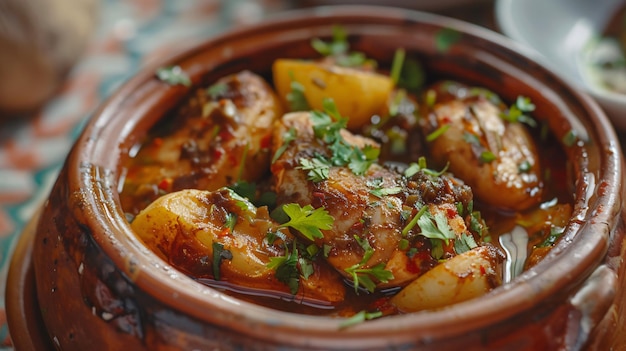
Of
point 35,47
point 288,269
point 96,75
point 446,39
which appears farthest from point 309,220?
point 96,75

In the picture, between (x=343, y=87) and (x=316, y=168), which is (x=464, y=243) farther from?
(x=343, y=87)

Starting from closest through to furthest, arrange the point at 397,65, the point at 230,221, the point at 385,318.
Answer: the point at 385,318 → the point at 230,221 → the point at 397,65

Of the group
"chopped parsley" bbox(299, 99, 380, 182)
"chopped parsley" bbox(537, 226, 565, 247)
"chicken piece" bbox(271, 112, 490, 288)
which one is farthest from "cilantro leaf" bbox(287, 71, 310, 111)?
"chopped parsley" bbox(537, 226, 565, 247)

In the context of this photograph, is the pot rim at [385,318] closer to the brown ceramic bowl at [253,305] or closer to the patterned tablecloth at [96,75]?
the brown ceramic bowl at [253,305]

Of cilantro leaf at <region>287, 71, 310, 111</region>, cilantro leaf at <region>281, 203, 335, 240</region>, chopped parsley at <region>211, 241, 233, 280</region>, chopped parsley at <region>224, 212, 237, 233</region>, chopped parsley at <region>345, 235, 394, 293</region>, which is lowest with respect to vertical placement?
chopped parsley at <region>211, 241, 233, 280</region>

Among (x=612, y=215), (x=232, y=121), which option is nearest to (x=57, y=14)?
(x=232, y=121)

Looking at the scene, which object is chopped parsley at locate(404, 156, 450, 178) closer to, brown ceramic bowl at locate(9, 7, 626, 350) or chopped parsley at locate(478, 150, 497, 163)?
chopped parsley at locate(478, 150, 497, 163)

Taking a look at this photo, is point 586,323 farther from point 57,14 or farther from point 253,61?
point 57,14
